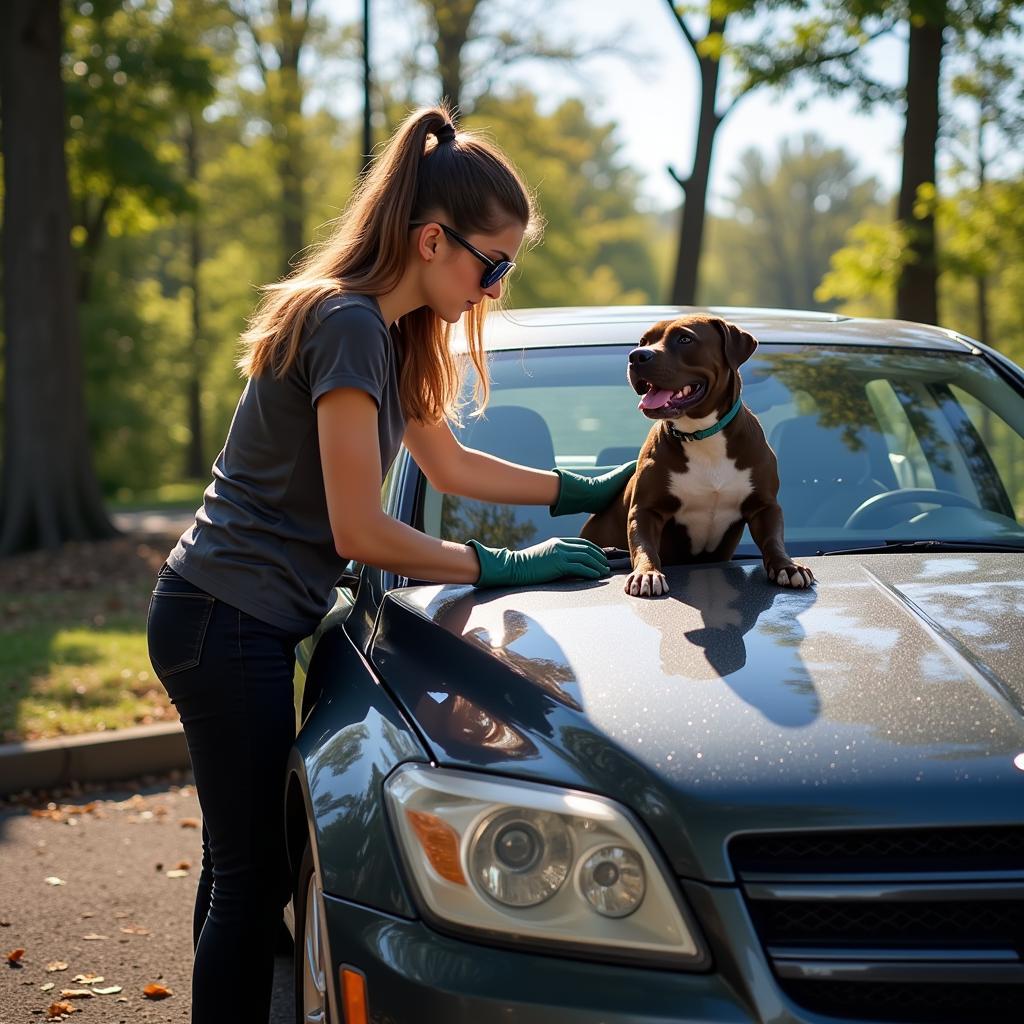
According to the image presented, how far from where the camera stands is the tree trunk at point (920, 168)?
41.9 feet

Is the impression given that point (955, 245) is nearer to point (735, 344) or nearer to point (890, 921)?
point (735, 344)

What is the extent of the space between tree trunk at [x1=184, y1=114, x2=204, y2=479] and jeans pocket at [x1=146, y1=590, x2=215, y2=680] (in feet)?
101

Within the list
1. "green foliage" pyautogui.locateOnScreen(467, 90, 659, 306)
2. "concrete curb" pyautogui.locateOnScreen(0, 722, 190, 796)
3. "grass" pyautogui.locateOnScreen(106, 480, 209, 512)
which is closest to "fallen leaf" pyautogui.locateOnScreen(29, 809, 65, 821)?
"concrete curb" pyautogui.locateOnScreen(0, 722, 190, 796)

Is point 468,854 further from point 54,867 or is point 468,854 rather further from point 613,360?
point 54,867

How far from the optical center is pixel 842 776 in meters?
2.08

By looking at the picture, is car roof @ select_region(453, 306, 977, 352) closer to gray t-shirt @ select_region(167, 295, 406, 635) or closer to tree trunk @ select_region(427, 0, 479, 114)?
gray t-shirt @ select_region(167, 295, 406, 635)

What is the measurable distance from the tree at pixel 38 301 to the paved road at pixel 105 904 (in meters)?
8.16

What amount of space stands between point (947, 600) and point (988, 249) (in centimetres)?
1426

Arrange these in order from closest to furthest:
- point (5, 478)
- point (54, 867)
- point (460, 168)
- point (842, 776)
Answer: point (842, 776) → point (460, 168) → point (54, 867) → point (5, 478)

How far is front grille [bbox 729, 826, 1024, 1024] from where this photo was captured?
1.99m

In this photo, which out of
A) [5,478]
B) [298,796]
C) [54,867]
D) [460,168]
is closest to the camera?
[298,796]

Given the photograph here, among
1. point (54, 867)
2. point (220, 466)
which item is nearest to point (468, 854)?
point (220, 466)

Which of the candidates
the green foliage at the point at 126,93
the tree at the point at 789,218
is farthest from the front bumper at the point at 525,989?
the tree at the point at 789,218

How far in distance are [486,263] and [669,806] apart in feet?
4.42
